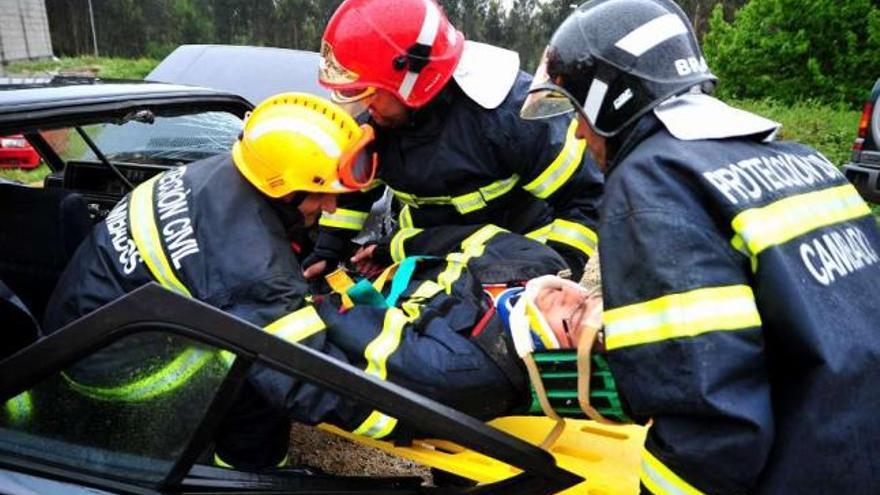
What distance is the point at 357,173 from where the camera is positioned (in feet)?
6.83

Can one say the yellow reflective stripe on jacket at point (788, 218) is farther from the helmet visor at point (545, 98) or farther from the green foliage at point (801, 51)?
the green foliage at point (801, 51)

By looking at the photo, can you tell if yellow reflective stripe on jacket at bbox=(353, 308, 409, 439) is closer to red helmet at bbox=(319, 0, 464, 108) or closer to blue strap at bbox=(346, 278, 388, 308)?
blue strap at bbox=(346, 278, 388, 308)

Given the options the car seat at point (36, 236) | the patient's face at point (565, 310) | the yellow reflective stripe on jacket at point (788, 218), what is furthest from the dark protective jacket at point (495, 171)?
the yellow reflective stripe on jacket at point (788, 218)

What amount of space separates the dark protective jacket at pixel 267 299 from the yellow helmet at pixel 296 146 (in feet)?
0.20

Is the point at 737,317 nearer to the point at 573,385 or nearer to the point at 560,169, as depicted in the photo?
the point at 573,385

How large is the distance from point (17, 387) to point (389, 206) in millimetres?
2082

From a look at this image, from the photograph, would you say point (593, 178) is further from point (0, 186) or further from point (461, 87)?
point (0, 186)

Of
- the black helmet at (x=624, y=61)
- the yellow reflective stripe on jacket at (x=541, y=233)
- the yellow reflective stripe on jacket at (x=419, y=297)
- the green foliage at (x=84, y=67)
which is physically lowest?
the green foliage at (x=84, y=67)

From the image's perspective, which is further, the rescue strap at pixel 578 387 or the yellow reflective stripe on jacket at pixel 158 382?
the rescue strap at pixel 578 387

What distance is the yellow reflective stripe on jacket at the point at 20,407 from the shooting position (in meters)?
1.38

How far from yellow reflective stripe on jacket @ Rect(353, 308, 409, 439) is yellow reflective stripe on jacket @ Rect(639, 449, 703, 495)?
21.3 inches

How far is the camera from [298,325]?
5.43 ft

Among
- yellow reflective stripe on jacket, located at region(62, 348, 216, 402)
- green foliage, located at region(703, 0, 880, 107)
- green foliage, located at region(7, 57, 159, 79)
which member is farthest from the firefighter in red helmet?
green foliage, located at region(7, 57, 159, 79)

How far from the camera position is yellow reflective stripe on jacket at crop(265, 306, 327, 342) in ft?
5.35
